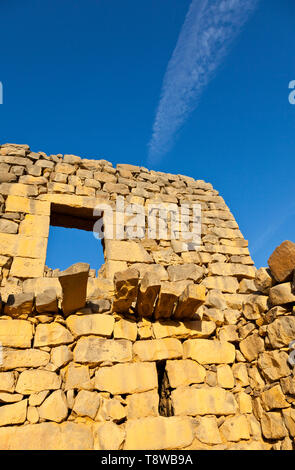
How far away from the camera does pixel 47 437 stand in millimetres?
3068

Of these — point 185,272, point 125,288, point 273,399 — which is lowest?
point 273,399

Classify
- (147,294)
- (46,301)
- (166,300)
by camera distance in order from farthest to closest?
(166,300) → (147,294) → (46,301)

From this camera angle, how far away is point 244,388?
413 centimetres

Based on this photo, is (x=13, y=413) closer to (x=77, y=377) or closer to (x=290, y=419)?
(x=77, y=377)

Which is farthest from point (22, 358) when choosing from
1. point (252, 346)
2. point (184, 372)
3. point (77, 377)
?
point (252, 346)

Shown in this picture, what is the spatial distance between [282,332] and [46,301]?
289 cm

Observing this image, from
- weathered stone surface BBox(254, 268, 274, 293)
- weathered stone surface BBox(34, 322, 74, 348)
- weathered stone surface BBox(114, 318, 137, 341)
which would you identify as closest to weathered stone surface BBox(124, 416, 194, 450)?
weathered stone surface BBox(114, 318, 137, 341)

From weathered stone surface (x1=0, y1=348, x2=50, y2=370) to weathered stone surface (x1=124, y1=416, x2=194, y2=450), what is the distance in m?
1.17

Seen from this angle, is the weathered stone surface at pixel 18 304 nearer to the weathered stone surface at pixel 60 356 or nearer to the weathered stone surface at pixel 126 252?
the weathered stone surface at pixel 60 356

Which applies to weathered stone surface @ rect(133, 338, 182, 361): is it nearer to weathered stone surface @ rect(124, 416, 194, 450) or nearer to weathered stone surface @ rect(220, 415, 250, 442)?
weathered stone surface @ rect(124, 416, 194, 450)

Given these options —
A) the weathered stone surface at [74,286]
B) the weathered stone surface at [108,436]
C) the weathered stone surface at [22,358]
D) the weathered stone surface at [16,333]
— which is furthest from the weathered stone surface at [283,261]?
the weathered stone surface at [16,333]

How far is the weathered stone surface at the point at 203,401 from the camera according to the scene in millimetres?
3668

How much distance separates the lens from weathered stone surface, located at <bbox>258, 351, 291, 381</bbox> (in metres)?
3.79

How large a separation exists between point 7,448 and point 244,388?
2837 millimetres
